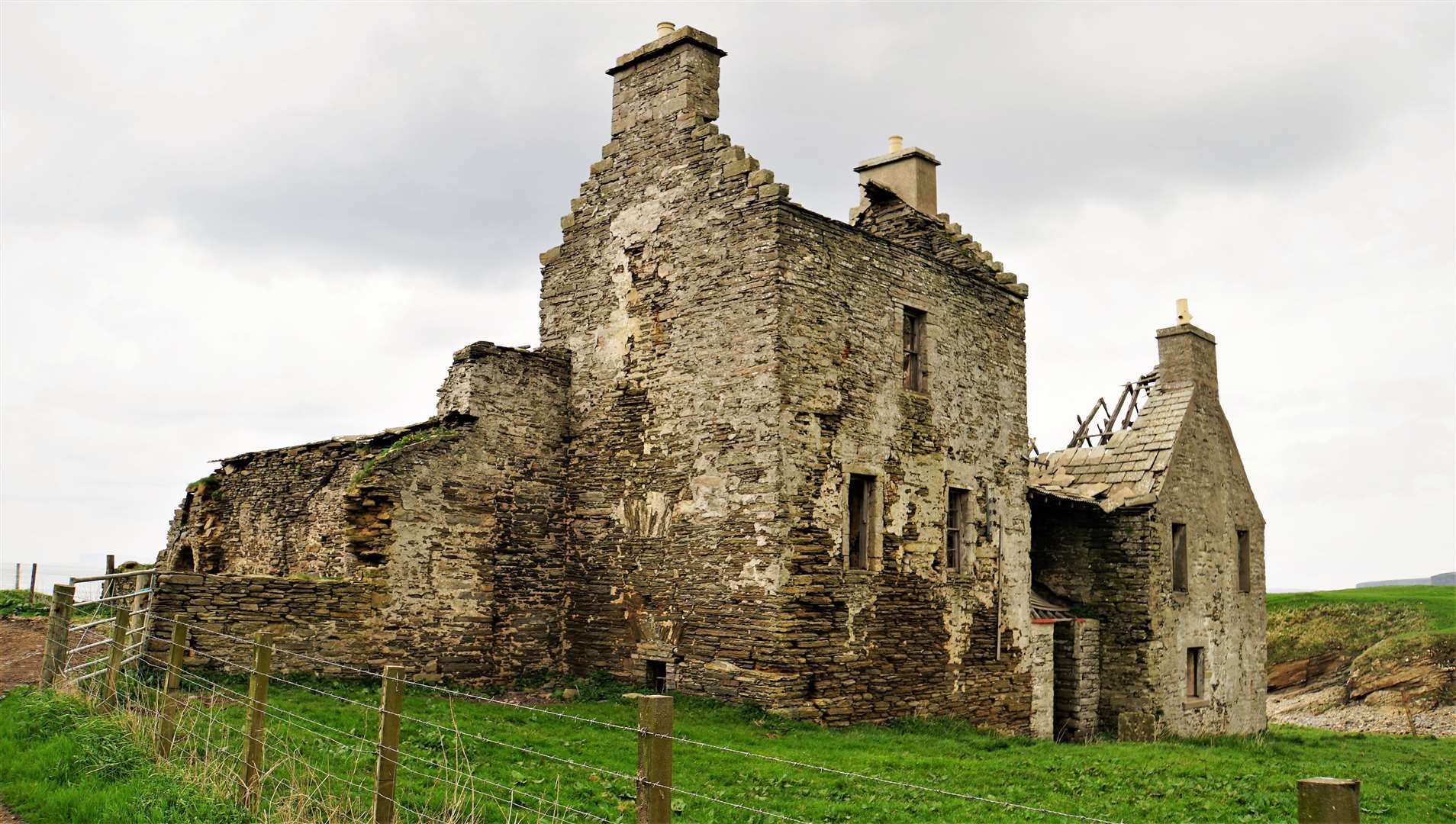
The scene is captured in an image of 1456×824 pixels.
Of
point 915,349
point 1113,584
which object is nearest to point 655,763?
point 915,349

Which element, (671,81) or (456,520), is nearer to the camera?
(456,520)

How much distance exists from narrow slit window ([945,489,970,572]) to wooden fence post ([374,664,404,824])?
12.4 m

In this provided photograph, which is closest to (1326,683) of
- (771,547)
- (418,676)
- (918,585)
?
(918,585)

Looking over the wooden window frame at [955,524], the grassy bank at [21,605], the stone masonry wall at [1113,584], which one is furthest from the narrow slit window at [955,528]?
the grassy bank at [21,605]

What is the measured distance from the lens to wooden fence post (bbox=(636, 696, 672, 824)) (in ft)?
18.9

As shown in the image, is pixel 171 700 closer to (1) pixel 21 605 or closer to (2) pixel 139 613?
(2) pixel 139 613

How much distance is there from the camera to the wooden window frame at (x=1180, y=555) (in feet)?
76.6

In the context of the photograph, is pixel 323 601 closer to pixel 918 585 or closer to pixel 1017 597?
pixel 918 585

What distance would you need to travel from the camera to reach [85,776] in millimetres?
9062

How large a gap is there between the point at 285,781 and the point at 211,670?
605 centimetres

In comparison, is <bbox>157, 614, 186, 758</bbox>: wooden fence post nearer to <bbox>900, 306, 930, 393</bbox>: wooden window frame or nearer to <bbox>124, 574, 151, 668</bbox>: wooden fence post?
<bbox>124, 574, 151, 668</bbox>: wooden fence post

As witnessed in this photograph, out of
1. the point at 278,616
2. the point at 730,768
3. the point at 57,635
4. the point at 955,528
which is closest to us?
the point at 730,768

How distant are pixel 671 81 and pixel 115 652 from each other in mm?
11766

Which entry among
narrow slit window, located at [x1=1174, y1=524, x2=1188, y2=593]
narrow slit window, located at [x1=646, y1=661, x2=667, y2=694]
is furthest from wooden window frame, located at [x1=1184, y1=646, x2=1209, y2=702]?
narrow slit window, located at [x1=646, y1=661, x2=667, y2=694]
